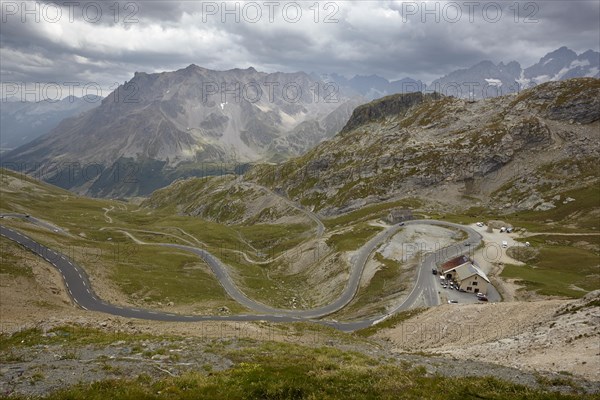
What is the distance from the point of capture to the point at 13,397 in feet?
56.6

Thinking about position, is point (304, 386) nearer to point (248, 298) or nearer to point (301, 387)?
Answer: point (301, 387)

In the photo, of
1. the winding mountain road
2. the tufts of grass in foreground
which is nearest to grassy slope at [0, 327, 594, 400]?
the tufts of grass in foreground

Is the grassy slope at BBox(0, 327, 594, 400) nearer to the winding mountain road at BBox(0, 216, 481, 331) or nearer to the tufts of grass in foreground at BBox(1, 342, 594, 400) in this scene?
the tufts of grass in foreground at BBox(1, 342, 594, 400)

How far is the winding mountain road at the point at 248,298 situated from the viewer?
225 ft

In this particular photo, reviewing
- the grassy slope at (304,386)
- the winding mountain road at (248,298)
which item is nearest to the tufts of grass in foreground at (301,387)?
the grassy slope at (304,386)

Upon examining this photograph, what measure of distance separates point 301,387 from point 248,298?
240ft

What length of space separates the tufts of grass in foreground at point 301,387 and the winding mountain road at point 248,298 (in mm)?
48076

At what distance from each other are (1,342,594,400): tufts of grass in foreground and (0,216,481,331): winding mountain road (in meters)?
48.1

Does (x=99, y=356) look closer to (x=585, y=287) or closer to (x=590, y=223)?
(x=585, y=287)

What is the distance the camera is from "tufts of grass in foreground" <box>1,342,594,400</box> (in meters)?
18.0

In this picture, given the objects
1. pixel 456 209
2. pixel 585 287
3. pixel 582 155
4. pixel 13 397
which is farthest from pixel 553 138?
pixel 13 397

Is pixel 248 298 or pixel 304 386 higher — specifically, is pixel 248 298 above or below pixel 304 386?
below

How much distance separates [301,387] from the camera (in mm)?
18906

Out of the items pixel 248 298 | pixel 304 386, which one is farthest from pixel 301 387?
pixel 248 298
